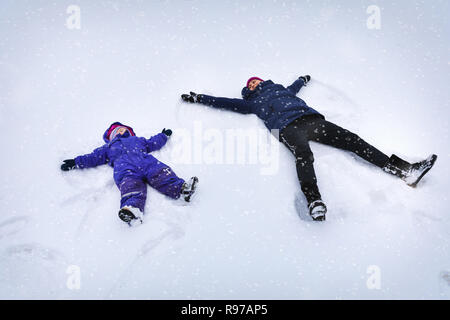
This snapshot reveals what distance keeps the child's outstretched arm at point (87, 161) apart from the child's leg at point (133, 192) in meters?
0.34

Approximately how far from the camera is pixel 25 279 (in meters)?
1.50

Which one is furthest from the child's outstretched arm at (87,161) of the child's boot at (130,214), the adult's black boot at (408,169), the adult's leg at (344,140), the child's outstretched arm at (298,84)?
the adult's black boot at (408,169)

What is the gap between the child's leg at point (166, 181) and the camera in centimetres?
173

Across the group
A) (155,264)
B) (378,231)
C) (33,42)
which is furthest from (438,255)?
(33,42)

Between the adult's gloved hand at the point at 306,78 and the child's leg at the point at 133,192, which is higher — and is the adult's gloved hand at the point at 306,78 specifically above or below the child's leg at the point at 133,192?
above

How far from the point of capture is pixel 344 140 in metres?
1.91

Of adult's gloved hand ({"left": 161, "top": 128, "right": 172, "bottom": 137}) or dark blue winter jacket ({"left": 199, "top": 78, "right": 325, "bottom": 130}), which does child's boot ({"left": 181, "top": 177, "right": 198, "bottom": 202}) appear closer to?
adult's gloved hand ({"left": 161, "top": 128, "right": 172, "bottom": 137})

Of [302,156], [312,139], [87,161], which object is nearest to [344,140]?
[312,139]

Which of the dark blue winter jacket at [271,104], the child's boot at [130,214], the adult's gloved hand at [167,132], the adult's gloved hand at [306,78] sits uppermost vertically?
the adult's gloved hand at [306,78]

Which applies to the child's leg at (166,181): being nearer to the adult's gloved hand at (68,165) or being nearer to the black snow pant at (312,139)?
the adult's gloved hand at (68,165)

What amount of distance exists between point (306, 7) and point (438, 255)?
2954 mm

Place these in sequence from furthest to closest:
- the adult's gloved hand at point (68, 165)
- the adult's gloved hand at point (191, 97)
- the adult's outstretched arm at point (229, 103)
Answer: the adult's gloved hand at point (191, 97) → the adult's outstretched arm at point (229, 103) → the adult's gloved hand at point (68, 165)

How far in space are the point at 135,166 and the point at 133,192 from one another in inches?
9.6

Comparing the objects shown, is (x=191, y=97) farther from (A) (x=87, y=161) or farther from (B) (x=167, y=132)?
(A) (x=87, y=161)
